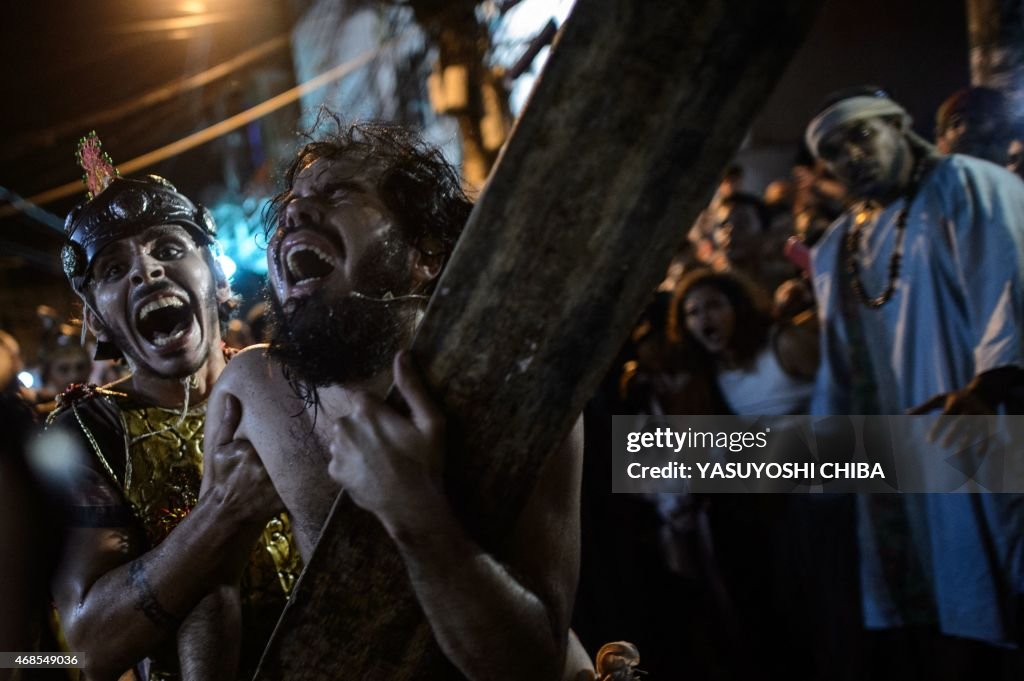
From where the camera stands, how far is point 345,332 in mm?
1872

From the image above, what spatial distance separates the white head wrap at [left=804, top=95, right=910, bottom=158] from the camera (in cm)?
385

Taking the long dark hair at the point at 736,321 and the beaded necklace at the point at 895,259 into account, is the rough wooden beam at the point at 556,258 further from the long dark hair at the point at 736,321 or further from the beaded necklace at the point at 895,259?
the long dark hair at the point at 736,321

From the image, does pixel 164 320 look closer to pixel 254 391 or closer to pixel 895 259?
pixel 254 391

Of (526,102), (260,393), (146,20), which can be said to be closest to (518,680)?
(260,393)

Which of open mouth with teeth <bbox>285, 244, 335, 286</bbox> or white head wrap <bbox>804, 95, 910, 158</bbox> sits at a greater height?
white head wrap <bbox>804, 95, 910, 158</bbox>

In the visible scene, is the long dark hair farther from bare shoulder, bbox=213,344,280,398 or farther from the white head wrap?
bare shoulder, bbox=213,344,280,398

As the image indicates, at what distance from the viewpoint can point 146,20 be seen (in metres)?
9.75

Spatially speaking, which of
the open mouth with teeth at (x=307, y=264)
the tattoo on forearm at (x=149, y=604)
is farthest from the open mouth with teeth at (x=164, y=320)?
the open mouth with teeth at (x=307, y=264)

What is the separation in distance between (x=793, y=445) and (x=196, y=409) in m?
2.73

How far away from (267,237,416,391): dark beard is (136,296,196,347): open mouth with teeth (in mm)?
Result: 903

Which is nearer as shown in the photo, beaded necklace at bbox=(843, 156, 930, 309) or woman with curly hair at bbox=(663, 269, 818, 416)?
beaded necklace at bbox=(843, 156, 930, 309)

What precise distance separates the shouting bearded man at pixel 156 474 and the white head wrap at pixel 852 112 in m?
2.90

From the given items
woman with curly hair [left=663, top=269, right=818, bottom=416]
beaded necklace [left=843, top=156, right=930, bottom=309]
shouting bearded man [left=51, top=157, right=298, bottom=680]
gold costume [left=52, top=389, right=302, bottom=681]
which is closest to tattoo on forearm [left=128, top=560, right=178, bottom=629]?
shouting bearded man [left=51, top=157, right=298, bottom=680]

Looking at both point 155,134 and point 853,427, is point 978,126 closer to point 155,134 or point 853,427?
point 853,427
